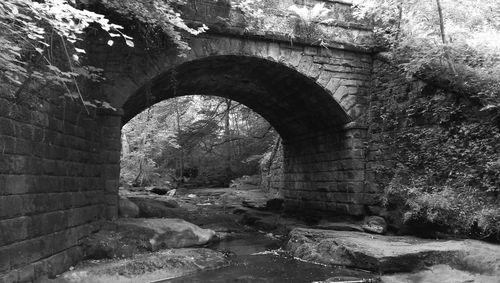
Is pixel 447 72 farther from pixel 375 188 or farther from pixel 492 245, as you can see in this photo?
pixel 492 245

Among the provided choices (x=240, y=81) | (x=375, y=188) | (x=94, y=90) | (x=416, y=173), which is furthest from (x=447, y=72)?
(x=94, y=90)

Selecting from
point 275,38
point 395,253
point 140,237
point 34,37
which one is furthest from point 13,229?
point 275,38

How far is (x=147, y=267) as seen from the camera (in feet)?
18.7

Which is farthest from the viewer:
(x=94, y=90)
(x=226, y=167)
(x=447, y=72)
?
(x=226, y=167)

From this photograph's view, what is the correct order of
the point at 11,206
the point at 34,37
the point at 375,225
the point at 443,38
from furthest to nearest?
the point at 375,225, the point at 443,38, the point at 11,206, the point at 34,37

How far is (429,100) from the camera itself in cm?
798

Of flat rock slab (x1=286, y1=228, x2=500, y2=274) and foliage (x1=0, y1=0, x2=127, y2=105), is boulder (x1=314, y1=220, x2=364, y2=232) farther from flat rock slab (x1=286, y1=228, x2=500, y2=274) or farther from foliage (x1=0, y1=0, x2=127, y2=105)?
foliage (x1=0, y1=0, x2=127, y2=105)

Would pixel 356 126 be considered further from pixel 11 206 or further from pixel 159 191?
pixel 159 191

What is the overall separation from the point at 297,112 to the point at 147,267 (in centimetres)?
642

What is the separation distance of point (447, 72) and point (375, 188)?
2.75 meters

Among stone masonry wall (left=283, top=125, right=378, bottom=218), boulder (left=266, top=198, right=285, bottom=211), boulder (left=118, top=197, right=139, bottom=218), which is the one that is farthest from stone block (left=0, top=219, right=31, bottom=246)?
boulder (left=266, top=198, right=285, bottom=211)

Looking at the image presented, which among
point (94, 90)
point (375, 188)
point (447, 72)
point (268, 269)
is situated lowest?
point (268, 269)

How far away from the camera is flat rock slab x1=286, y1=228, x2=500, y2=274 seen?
213 inches

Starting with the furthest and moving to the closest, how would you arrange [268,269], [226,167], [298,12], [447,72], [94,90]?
[226,167], [298,12], [447,72], [94,90], [268,269]
